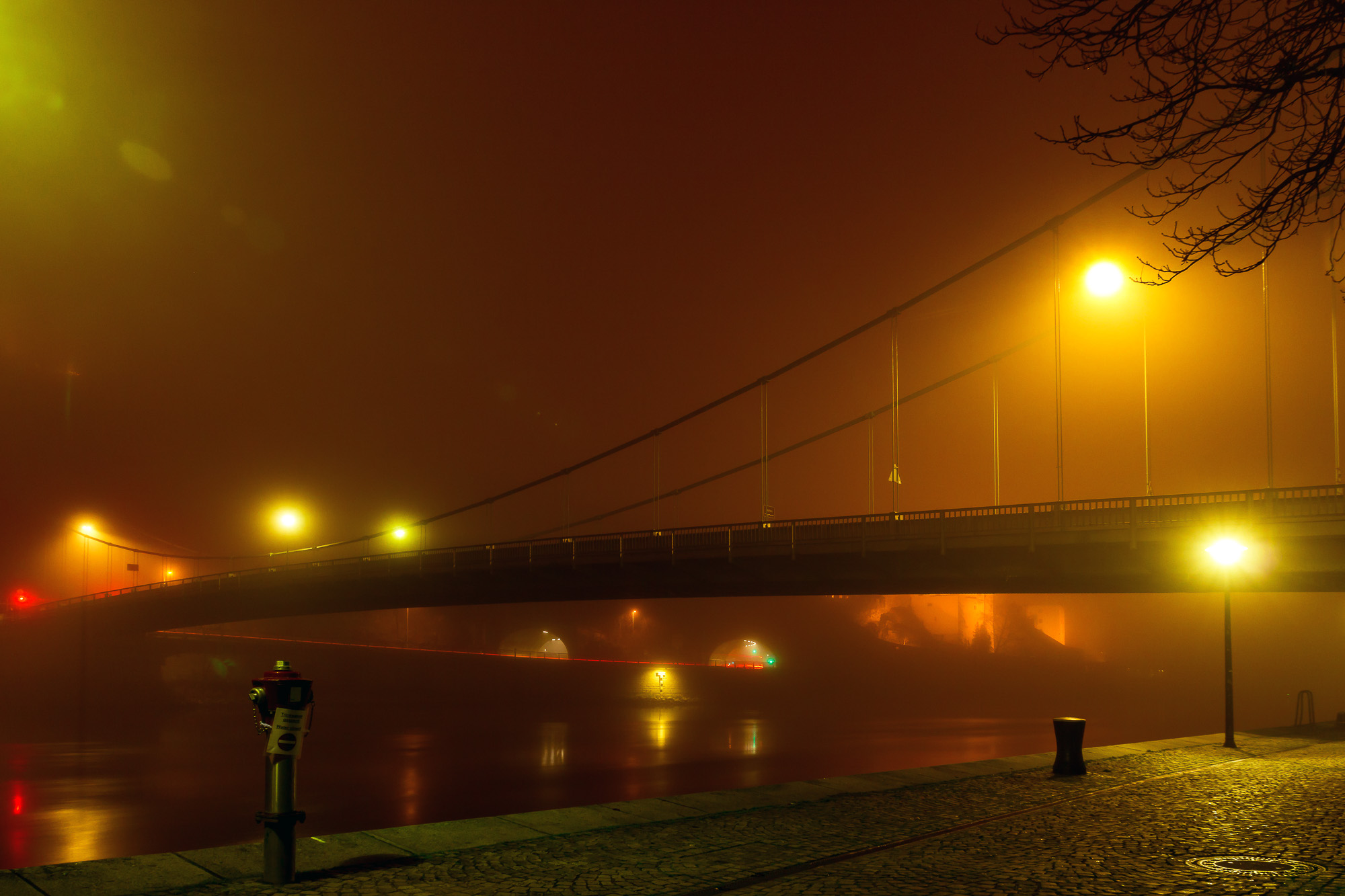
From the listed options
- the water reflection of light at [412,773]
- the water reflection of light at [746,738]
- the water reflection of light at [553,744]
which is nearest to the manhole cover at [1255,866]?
the water reflection of light at [412,773]

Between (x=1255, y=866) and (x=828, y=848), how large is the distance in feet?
10.0

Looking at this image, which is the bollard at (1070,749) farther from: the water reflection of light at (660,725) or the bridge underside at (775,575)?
the water reflection of light at (660,725)

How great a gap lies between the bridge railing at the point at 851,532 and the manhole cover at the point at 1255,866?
23.4 meters

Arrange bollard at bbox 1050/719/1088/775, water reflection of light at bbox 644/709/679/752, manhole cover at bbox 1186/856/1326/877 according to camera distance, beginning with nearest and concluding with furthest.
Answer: manhole cover at bbox 1186/856/1326/877 < bollard at bbox 1050/719/1088/775 < water reflection of light at bbox 644/709/679/752

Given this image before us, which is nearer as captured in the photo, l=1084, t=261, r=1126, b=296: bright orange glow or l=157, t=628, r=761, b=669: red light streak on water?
l=1084, t=261, r=1126, b=296: bright orange glow

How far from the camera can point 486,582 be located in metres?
49.6

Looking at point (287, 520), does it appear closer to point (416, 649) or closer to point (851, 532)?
point (416, 649)

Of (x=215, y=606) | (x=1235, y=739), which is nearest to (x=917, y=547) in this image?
(x=1235, y=739)

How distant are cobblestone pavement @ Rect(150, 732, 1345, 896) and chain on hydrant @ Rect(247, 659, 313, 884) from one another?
0.18 metres

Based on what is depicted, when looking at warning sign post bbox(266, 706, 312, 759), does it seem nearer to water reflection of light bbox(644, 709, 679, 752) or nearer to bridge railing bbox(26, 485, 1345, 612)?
bridge railing bbox(26, 485, 1345, 612)

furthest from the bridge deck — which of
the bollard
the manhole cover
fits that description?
the manhole cover

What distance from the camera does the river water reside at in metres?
26.8

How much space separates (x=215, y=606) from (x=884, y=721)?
125 ft

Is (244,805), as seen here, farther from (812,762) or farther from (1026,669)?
(1026,669)
